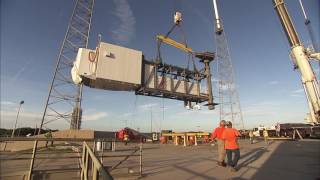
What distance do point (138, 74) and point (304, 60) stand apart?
18672mm

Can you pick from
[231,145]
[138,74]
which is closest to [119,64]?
[138,74]

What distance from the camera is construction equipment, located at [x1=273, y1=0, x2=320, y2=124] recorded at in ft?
69.9

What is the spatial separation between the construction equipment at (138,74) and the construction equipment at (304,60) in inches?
610

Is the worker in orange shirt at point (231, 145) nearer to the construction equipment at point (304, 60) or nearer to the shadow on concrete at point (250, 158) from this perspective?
the shadow on concrete at point (250, 158)

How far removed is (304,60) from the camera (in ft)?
73.5

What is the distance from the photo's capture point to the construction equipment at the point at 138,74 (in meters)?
25.8

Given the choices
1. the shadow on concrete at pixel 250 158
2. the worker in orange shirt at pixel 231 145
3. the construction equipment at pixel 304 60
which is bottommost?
the shadow on concrete at pixel 250 158

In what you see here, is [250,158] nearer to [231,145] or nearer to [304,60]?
[231,145]

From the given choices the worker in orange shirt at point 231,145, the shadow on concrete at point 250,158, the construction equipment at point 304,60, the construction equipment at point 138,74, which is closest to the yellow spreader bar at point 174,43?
the construction equipment at point 138,74

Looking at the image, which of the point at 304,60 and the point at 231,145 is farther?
the point at 304,60

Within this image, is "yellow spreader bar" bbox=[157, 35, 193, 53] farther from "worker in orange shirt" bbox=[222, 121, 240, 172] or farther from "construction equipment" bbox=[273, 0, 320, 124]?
"worker in orange shirt" bbox=[222, 121, 240, 172]

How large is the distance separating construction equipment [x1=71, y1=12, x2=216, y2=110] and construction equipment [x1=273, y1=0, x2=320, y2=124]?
1549 cm

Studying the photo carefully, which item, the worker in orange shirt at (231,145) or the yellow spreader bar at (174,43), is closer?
the worker in orange shirt at (231,145)

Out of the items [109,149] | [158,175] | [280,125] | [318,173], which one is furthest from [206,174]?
[280,125]
